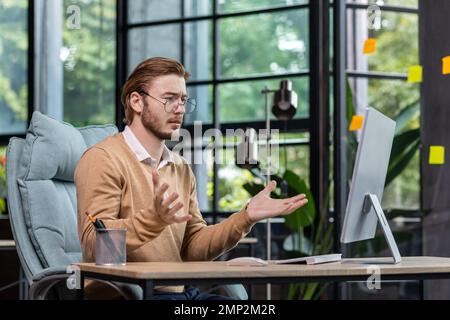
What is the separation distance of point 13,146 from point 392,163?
7.45 ft

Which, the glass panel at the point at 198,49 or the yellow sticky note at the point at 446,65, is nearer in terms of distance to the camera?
the yellow sticky note at the point at 446,65

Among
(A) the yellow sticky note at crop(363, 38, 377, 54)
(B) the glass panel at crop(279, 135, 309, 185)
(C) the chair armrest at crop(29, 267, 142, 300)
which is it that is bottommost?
(C) the chair armrest at crop(29, 267, 142, 300)

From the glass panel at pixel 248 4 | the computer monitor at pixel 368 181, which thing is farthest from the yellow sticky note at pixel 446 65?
the computer monitor at pixel 368 181

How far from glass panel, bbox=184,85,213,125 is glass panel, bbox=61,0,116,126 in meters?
0.61

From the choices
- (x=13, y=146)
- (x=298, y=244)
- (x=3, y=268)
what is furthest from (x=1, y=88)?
(x=13, y=146)

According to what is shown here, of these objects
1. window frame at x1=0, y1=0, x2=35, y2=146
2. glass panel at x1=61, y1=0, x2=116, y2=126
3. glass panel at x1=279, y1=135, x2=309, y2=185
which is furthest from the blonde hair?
window frame at x1=0, y1=0, x2=35, y2=146

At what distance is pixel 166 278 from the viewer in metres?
1.88

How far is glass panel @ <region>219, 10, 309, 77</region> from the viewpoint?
199 inches

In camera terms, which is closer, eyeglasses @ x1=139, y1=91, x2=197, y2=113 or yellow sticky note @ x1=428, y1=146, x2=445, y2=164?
eyeglasses @ x1=139, y1=91, x2=197, y2=113

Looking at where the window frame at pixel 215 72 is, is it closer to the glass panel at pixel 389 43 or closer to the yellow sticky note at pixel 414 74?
the glass panel at pixel 389 43

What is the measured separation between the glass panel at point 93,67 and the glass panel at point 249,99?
2.72 feet

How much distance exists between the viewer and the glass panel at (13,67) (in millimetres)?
5875

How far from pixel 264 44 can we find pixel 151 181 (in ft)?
8.99

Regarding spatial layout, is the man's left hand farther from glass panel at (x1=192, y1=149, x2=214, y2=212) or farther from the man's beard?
glass panel at (x1=192, y1=149, x2=214, y2=212)
